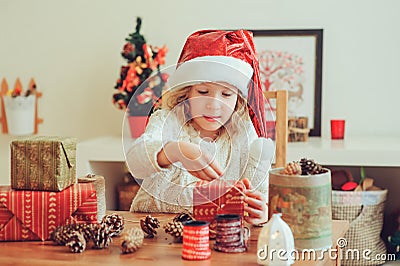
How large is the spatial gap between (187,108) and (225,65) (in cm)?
13

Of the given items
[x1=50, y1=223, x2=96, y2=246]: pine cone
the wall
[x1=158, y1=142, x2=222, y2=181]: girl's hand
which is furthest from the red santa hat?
the wall

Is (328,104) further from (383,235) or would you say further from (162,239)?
(162,239)

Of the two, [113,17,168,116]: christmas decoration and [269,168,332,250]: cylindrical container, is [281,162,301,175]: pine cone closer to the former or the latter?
[269,168,332,250]: cylindrical container

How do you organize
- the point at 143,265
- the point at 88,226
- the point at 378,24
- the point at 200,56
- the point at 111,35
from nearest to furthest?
the point at 143,265, the point at 88,226, the point at 200,56, the point at 378,24, the point at 111,35

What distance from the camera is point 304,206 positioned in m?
1.25

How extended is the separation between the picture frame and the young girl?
1266 mm

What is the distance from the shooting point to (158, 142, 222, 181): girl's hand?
53.8 inches

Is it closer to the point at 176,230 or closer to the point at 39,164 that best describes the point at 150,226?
the point at 176,230

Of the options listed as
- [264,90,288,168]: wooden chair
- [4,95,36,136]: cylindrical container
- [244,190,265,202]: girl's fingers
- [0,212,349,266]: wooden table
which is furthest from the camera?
[4,95,36,136]: cylindrical container

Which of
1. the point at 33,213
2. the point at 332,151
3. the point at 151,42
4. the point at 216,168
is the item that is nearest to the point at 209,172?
the point at 216,168

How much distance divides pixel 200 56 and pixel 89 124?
1.59 m

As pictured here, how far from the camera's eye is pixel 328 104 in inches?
A: 114

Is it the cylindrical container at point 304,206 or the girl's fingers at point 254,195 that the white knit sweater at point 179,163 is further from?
the cylindrical container at point 304,206

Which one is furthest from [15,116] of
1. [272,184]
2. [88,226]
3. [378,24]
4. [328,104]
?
[272,184]
